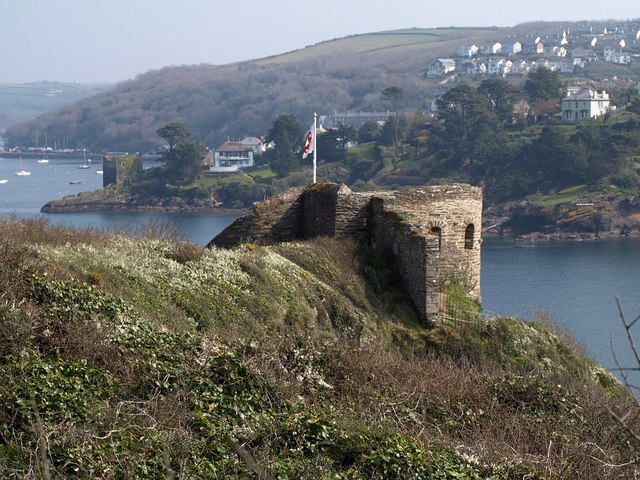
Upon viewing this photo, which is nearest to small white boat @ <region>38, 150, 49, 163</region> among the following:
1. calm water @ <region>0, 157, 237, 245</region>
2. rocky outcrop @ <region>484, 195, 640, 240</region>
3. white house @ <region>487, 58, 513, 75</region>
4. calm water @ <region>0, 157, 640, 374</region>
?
calm water @ <region>0, 157, 237, 245</region>

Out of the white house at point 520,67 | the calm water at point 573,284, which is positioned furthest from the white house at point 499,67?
the calm water at point 573,284

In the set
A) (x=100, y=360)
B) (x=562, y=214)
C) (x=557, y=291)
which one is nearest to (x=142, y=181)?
(x=562, y=214)

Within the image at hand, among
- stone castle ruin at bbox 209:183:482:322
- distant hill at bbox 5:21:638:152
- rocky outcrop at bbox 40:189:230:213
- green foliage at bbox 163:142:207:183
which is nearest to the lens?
stone castle ruin at bbox 209:183:482:322

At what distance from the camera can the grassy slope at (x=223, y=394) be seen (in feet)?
25.6

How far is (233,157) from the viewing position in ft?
380

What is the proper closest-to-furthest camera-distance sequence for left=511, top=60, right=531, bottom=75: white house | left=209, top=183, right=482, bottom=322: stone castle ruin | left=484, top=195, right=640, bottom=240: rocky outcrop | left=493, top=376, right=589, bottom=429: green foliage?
left=493, top=376, right=589, bottom=429: green foliage, left=209, top=183, right=482, bottom=322: stone castle ruin, left=484, top=195, right=640, bottom=240: rocky outcrop, left=511, top=60, right=531, bottom=75: white house

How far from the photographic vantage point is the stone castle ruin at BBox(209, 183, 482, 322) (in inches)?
616

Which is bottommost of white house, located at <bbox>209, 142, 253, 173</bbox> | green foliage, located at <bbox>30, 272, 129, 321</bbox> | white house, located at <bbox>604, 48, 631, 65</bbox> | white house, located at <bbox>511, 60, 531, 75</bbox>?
white house, located at <bbox>209, 142, 253, 173</bbox>

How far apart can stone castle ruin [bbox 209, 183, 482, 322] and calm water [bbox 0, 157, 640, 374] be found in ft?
28.4

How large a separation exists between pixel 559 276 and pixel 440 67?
460ft

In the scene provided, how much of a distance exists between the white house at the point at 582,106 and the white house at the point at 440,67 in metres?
80.6

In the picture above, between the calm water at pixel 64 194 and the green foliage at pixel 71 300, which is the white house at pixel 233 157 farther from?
the green foliage at pixel 71 300

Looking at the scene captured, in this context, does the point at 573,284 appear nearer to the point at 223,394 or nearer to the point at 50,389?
the point at 223,394

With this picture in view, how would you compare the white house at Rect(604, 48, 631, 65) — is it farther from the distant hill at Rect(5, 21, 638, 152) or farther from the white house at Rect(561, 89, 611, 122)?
the white house at Rect(561, 89, 611, 122)
